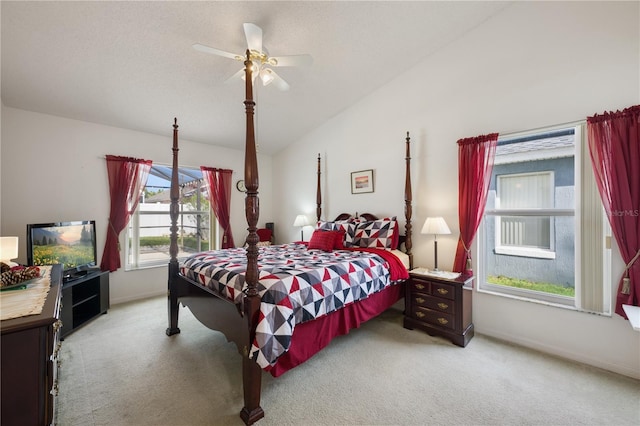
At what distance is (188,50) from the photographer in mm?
2607

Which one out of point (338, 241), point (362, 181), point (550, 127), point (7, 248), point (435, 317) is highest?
point (550, 127)

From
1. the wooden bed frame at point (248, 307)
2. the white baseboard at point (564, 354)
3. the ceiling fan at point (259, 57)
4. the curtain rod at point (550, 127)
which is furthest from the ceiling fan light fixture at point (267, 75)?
the white baseboard at point (564, 354)

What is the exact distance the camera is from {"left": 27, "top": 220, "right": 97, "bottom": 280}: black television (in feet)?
9.01

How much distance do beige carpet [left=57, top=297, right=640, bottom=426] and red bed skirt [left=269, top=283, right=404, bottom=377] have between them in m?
0.23

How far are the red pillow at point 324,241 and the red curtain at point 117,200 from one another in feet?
9.07

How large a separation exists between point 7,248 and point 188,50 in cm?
231

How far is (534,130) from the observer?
2443 millimetres

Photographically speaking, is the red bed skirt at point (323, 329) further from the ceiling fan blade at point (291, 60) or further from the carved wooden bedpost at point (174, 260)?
the ceiling fan blade at point (291, 60)

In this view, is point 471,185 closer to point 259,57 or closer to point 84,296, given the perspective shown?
point 259,57

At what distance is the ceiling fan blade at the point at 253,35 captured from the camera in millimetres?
1903

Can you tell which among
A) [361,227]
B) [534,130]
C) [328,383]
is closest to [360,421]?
[328,383]

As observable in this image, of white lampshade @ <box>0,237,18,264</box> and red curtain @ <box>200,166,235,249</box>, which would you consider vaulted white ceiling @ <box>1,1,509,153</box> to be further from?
white lampshade @ <box>0,237,18,264</box>

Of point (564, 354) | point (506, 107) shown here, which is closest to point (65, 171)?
point (506, 107)

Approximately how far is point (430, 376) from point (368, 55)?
3.32 metres
